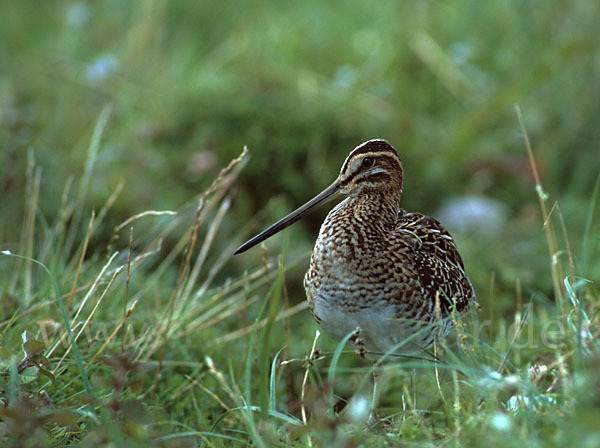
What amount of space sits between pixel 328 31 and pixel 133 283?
410cm

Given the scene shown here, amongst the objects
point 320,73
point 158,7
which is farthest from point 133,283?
point 158,7

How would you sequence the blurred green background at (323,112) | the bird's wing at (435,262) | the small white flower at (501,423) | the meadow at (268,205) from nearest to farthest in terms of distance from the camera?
the small white flower at (501,423)
the meadow at (268,205)
the bird's wing at (435,262)
the blurred green background at (323,112)

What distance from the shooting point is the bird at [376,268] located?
114 inches

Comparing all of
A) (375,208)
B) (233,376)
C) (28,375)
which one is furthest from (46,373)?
(375,208)

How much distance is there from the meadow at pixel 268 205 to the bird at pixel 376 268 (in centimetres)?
16

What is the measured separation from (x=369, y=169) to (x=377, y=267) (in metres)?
0.40

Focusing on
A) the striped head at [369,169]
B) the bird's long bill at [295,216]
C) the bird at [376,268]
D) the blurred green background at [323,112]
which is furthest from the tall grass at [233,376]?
the blurred green background at [323,112]

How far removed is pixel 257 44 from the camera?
22.9ft

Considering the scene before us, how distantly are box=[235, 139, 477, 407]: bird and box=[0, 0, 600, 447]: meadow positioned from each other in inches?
6.4

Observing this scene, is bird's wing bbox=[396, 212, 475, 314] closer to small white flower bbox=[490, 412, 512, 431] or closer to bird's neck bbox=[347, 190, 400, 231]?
bird's neck bbox=[347, 190, 400, 231]

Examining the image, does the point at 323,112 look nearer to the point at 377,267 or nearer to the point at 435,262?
the point at 435,262

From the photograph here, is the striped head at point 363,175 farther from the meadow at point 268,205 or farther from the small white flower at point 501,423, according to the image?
the small white flower at point 501,423

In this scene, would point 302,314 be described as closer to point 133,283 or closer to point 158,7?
point 133,283

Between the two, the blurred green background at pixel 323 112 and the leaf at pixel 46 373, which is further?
the blurred green background at pixel 323 112
